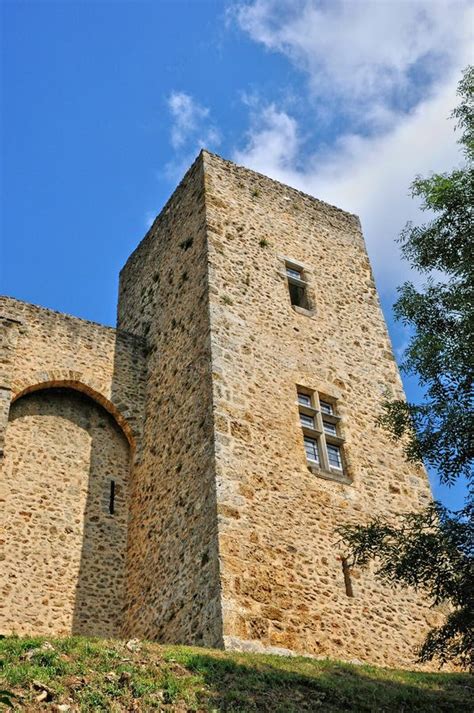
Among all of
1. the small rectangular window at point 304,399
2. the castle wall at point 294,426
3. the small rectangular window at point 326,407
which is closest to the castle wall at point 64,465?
the castle wall at point 294,426

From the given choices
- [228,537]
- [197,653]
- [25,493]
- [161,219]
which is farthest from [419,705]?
[161,219]

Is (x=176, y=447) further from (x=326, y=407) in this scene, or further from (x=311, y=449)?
(x=326, y=407)

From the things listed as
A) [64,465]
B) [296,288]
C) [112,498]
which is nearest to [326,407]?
[296,288]

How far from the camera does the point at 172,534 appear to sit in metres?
12.2

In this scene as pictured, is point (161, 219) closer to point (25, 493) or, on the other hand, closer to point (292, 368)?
point (292, 368)

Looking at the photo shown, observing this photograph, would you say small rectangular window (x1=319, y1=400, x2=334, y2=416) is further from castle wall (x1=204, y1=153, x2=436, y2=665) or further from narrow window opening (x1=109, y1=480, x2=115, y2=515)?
narrow window opening (x1=109, y1=480, x2=115, y2=515)

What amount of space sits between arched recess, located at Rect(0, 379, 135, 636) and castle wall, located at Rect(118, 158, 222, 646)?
1.37 ft

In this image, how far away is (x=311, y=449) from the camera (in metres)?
13.3

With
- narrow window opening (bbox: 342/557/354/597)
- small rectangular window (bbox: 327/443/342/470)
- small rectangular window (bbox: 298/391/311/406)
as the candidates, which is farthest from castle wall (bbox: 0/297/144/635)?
narrow window opening (bbox: 342/557/354/597)

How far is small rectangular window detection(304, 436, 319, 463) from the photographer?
43.1ft

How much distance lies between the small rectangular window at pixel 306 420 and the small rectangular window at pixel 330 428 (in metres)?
0.24

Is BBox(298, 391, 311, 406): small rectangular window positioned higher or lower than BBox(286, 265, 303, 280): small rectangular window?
lower

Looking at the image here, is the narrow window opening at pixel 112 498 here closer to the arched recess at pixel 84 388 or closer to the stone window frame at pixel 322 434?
the arched recess at pixel 84 388

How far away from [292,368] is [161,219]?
5384 millimetres
